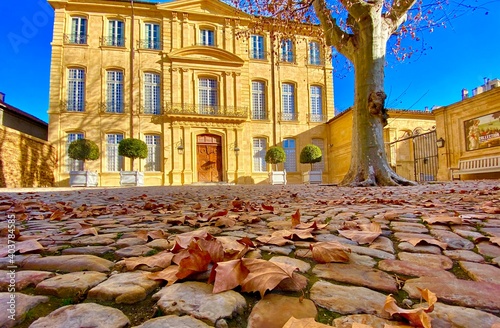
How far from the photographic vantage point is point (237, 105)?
19750 mm

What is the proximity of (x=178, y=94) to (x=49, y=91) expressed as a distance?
7.52 metres

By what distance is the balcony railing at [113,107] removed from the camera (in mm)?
18281

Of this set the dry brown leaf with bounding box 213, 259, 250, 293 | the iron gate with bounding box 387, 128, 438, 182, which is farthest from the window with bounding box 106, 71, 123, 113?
the dry brown leaf with bounding box 213, 259, 250, 293

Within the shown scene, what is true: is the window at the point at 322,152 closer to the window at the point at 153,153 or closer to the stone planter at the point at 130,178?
the window at the point at 153,153

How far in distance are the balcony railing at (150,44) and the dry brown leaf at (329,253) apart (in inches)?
813

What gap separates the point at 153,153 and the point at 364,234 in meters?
18.1

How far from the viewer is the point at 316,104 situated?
69.6 ft

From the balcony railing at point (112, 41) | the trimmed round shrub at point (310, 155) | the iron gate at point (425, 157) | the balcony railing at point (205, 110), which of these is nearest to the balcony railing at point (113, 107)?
the balcony railing at point (205, 110)

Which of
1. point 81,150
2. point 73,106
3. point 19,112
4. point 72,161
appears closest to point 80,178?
point 81,150

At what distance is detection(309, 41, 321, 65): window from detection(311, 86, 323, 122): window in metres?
1.90

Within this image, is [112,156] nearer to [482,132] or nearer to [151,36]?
[151,36]

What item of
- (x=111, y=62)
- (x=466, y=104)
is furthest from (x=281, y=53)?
(x=466, y=104)

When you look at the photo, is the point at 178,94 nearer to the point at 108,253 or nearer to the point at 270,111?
the point at 270,111

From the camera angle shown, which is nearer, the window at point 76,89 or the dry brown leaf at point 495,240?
the dry brown leaf at point 495,240
